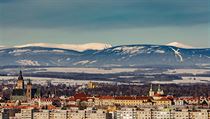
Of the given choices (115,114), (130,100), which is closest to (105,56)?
(130,100)

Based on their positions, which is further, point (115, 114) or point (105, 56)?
point (105, 56)

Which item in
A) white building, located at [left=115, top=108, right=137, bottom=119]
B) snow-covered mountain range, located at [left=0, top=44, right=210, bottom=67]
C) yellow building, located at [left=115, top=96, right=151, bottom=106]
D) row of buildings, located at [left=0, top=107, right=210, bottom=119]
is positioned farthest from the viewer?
snow-covered mountain range, located at [left=0, top=44, right=210, bottom=67]

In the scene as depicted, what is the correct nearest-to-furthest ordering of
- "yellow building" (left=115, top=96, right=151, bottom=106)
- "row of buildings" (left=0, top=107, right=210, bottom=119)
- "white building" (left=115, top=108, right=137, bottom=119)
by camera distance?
1. "row of buildings" (left=0, top=107, right=210, bottom=119)
2. "white building" (left=115, top=108, right=137, bottom=119)
3. "yellow building" (left=115, top=96, right=151, bottom=106)

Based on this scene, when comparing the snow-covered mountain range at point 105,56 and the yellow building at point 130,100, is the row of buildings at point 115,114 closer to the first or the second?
the yellow building at point 130,100

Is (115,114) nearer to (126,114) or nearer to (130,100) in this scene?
(126,114)

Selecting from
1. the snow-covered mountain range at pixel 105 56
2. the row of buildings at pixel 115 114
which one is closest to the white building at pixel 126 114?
the row of buildings at pixel 115 114

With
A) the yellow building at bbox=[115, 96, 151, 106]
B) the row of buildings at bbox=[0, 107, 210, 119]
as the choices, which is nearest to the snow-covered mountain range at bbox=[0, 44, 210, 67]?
the yellow building at bbox=[115, 96, 151, 106]

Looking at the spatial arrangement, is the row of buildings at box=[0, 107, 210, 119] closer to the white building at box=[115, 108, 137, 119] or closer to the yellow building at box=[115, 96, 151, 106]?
the white building at box=[115, 108, 137, 119]

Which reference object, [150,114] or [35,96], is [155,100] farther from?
[150,114]

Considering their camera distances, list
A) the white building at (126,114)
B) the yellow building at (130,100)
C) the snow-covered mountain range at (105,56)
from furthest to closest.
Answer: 1. the snow-covered mountain range at (105,56)
2. the yellow building at (130,100)
3. the white building at (126,114)
